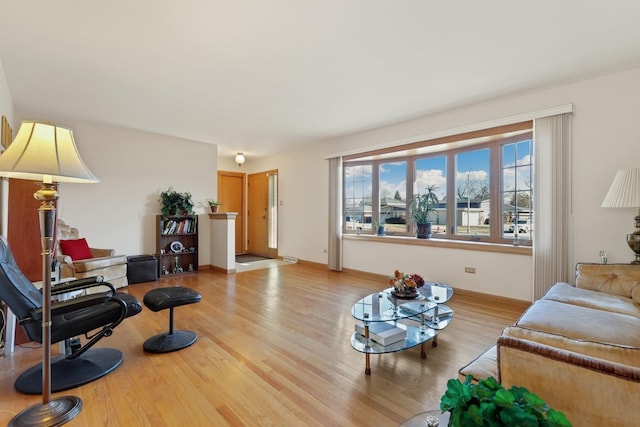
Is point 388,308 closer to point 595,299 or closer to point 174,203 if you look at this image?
point 595,299

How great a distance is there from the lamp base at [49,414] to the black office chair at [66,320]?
25 centimetres

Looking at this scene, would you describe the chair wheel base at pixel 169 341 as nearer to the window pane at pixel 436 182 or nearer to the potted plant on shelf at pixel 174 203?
the potted plant on shelf at pixel 174 203

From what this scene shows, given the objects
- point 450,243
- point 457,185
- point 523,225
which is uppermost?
point 457,185

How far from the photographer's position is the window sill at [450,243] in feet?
11.8

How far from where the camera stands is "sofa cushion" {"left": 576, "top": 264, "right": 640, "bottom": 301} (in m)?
2.48

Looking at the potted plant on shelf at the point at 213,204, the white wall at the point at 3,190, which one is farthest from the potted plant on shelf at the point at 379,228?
the white wall at the point at 3,190

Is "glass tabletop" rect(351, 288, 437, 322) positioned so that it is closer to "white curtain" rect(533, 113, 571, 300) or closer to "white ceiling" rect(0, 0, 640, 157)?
"white curtain" rect(533, 113, 571, 300)

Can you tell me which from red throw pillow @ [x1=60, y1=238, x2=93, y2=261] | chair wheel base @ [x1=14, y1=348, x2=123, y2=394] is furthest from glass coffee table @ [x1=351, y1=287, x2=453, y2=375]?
red throw pillow @ [x1=60, y1=238, x2=93, y2=261]

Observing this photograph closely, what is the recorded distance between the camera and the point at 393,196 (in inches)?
201

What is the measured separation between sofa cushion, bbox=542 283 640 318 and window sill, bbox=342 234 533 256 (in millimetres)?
929

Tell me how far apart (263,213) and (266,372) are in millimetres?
5514

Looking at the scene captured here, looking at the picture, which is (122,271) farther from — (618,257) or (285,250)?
(618,257)

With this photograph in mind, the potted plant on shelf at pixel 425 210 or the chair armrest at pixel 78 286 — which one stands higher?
the potted plant on shelf at pixel 425 210

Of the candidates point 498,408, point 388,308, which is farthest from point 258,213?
point 498,408
